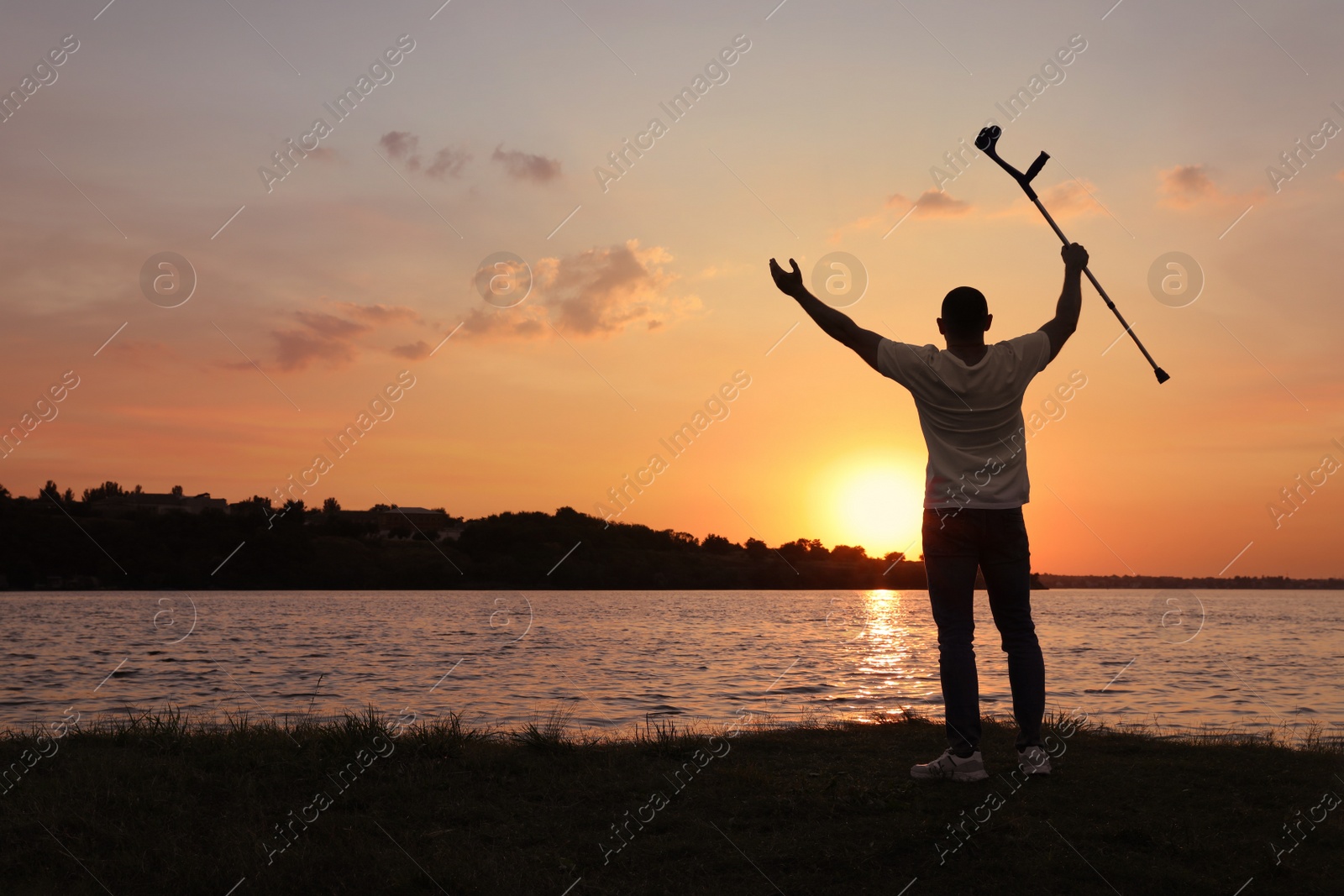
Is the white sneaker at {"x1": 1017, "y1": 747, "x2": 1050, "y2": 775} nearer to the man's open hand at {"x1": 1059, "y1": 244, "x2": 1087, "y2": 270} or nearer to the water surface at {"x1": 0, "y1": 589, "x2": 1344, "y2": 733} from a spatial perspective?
the man's open hand at {"x1": 1059, "y1": 244, "x2": 1087, "y2": 270}

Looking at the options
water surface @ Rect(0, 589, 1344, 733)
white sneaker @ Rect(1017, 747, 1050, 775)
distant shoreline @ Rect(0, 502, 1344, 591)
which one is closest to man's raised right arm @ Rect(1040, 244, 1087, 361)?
white sneaker @ Rect(1017, 747, 1050, 775)

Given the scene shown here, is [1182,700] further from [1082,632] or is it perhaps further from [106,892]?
[1082,632]

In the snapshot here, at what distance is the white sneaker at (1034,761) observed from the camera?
5410 millimetres

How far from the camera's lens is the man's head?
5.48m

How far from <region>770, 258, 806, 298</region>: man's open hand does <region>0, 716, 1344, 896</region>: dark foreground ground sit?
2871mm

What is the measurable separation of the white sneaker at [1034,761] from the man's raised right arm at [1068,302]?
235cm

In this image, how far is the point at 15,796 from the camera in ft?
17.0

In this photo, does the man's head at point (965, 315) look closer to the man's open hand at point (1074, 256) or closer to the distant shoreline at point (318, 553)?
the man's open hand at point (1074, 256)

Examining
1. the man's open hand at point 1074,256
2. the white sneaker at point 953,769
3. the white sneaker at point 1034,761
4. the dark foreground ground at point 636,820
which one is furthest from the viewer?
the man's open hand at point 1074,256

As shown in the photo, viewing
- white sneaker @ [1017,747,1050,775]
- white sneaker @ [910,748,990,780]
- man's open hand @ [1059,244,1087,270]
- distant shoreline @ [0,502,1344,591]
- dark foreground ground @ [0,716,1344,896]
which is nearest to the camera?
dark foreground ground @ [0,716,1344,896]

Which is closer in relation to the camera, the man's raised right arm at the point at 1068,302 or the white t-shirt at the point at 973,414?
the white t-shirt at the point at 973,414

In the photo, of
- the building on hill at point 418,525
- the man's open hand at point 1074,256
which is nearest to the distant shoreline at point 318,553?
the building on hill at point 418,525

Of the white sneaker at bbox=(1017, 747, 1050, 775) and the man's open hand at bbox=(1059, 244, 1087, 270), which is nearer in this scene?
the white sneaker at bbox=(1017, 747, 1050, 775)

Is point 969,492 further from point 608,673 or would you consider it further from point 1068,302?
point 608,673
